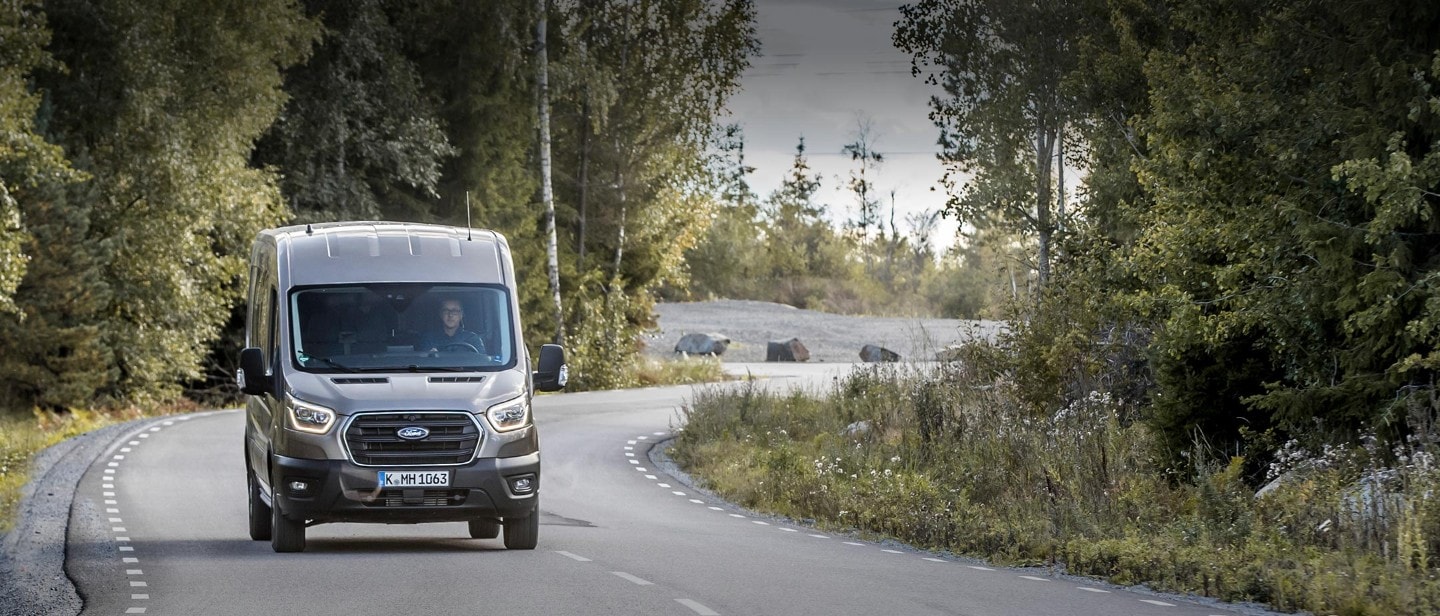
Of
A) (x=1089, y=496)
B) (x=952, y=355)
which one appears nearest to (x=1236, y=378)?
(x=1089, y=496)

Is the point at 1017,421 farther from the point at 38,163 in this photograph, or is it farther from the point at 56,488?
the point at 38,163

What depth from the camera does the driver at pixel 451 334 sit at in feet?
49.5

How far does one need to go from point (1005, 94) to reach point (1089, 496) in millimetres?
19670

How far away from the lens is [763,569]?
14.0m

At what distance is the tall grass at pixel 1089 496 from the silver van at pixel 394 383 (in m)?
4.32

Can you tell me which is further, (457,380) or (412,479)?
(457,380)

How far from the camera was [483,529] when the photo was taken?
16.9m

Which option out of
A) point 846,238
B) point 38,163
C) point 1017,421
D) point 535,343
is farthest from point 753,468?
point 846,238

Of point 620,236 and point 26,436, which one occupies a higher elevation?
point 620,236

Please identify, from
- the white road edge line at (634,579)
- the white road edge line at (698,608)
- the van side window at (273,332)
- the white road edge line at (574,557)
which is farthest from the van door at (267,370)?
the white road edge line at (698,608)

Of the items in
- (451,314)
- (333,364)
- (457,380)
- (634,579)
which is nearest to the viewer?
(634,579)

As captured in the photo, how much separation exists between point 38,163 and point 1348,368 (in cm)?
2111

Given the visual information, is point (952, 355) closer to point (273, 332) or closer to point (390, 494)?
point (273, 332)

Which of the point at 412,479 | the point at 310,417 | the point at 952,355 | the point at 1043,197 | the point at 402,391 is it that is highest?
the point at 1043,197
